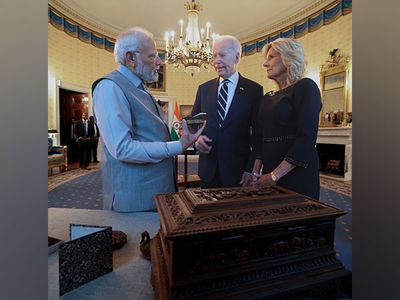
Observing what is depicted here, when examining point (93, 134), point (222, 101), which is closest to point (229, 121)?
point (222, 101)

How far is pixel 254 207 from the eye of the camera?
40 cm

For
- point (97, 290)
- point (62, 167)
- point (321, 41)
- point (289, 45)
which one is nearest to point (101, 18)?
point (62, 167)

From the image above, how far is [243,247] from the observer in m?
0.34

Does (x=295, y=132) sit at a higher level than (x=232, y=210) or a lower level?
higher

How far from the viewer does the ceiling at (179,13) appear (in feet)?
14.2

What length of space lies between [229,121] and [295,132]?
0.32 meters

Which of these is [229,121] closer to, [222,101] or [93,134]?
[222,101]

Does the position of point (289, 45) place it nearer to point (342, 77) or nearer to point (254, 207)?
point (254, 207)

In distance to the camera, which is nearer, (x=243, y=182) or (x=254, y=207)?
(x=254, y=207)

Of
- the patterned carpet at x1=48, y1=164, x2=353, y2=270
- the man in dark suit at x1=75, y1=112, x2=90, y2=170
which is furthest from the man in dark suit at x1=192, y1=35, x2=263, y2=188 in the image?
the man in dark suit at x1=75, y1=112, x2=90, y2=170

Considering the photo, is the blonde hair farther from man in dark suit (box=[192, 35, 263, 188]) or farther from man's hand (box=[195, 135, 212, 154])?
man's hand (box=[195, 135, 212, 154])
